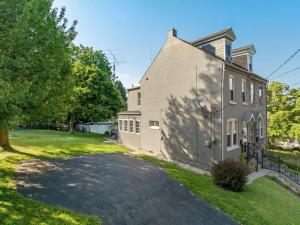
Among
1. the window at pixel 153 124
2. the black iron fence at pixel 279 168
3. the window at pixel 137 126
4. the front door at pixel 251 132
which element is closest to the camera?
the black iron fence at pixel 279 168

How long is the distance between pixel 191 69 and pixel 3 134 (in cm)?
1475

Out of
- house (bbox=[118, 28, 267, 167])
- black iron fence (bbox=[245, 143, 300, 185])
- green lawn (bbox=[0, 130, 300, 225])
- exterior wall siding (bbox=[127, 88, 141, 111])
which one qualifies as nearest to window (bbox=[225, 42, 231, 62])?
house (bbox=[118, 28, 267, 167])

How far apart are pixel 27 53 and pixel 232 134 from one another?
45.1 feet

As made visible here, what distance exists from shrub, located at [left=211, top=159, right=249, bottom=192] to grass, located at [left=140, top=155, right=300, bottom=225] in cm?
40

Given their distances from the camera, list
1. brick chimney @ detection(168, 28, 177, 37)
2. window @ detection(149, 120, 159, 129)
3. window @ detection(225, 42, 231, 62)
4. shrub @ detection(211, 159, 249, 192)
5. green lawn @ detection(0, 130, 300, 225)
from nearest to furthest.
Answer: green lawn @ detection(0, 130, 300, 225) < shrub @ detection(211, 159, 249, 192) < window @ detection(225, 42, 231, 62) < brick chimney @ detection(168, 28, 177, 37) < window @ detection(149, 120, 159, 129)

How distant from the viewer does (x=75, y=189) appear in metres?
9.09

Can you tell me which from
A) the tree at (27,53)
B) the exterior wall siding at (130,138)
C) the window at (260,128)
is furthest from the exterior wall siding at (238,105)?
the tree at (27,53)

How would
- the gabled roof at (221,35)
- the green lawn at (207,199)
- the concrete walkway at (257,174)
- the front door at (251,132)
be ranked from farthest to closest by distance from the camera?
the front door at (251,132), the gabled roof at (221,35), the concrete walkway at (257,174), the green lawn at (207,199)

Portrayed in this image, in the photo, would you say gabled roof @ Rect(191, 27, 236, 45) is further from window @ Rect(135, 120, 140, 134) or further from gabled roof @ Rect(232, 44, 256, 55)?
window @ Rect(135, 120, 140, 134)

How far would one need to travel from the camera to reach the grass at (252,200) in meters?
8.84

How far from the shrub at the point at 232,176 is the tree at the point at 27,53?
32.1 ft

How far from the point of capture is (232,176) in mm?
11469

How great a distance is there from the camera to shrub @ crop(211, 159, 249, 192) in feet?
37.6

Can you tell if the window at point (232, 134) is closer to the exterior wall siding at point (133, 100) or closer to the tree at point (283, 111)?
the exterior wall siding at point (133, 100)
